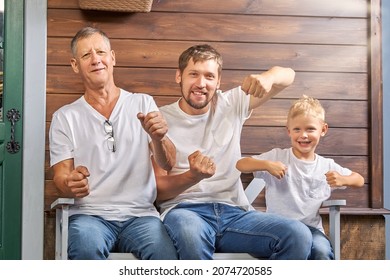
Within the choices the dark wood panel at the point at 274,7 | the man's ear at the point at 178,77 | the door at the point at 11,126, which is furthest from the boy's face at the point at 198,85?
the door at the point at 11,126

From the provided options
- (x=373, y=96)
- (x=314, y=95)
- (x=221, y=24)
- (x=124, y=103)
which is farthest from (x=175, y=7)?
(x=373, y=96)

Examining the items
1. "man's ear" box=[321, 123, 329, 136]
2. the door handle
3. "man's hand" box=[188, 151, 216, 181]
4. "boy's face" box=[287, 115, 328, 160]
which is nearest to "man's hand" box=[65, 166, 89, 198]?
the door handle

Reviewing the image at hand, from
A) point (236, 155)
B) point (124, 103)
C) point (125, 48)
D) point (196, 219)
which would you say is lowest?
point (196, 219)

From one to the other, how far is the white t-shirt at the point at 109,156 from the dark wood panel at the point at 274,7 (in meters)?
0.42

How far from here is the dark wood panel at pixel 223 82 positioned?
312 cm

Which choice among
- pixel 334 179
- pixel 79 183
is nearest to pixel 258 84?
pixel 334 179

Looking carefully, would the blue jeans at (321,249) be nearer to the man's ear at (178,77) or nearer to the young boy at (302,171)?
the young boy at (302,171)

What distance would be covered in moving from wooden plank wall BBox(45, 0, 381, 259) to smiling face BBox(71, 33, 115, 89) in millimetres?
38

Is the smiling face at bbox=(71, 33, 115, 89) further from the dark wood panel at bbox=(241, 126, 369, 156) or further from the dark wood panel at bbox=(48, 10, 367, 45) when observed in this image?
the dark wood panel at bbox=(241, 126, 369, 156)

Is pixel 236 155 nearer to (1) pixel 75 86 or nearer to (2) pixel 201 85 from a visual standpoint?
(2) pixel 201 85

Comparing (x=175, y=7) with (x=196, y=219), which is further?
(x=175, y=7)

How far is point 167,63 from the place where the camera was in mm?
3160

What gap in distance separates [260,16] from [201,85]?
358 mm

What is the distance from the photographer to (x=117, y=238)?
298cm
